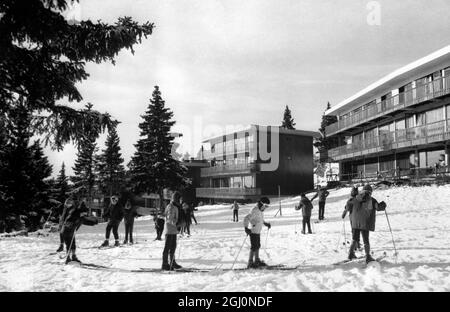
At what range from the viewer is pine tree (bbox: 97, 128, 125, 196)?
178 feet

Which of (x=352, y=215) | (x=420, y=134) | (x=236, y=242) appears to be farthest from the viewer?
(x=420, y=134)

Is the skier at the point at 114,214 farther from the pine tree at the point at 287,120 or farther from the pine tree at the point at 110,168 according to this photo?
the pine tree at the point at 287,120

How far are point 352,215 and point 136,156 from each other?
30856 mm

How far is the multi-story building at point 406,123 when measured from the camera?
81.7 feet

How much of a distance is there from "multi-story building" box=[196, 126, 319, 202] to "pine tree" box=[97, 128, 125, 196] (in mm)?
15599

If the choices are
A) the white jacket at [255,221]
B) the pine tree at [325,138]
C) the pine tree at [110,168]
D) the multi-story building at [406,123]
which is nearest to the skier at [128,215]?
the white jacket at [255,221]

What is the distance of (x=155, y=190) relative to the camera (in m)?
36.7

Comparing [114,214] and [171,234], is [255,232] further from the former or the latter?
[114,214]

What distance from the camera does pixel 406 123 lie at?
97.8ft

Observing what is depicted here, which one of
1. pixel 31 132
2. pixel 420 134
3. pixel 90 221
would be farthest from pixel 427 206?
pixel 31 132

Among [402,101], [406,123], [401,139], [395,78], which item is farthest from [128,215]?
[395,78]

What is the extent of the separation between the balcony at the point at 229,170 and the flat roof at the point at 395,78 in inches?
478

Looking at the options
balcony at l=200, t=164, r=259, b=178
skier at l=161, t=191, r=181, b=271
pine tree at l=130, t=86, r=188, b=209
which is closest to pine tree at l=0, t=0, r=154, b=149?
skier at l=161, t=191, r=181, b=271
